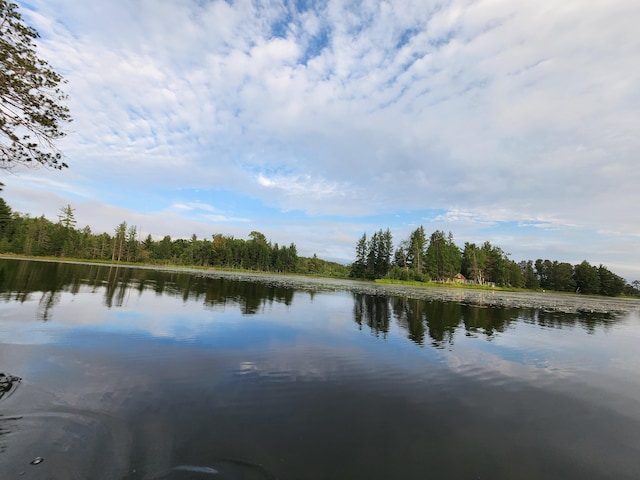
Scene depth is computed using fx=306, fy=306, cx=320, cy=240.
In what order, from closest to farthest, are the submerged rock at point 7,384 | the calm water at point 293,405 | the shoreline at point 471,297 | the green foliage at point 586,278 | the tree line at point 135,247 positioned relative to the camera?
the calm water at point 293,405, the submerged rock at point 7,384, the shoreline at point 471,297, the tree line at point 135,247, the green foliage at point 586,278

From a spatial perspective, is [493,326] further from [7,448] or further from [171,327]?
[7,448]

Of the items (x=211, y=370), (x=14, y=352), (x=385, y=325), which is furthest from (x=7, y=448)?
(x=385, y=325)

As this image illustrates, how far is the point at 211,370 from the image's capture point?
1012cm

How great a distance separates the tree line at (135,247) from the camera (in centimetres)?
10688

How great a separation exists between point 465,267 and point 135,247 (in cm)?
14516

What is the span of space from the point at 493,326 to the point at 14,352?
27449 mm

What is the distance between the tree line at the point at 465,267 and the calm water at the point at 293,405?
101m

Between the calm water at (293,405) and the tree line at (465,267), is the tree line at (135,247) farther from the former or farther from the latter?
the calm water at (293,405)

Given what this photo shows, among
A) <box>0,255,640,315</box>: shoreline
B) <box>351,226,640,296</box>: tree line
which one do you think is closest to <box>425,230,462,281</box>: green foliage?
<box>351,226,640,296</box>: tree line

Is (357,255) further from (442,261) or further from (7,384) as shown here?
(7,384)

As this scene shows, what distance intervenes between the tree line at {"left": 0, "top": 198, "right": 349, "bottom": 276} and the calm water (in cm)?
12042

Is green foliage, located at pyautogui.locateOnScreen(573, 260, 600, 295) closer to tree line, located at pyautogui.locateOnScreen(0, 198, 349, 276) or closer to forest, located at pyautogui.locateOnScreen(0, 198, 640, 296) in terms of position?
forest, located at pyautogui.locateOnScreen(0, 198, 640, 296)

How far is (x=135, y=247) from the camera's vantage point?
131 metres

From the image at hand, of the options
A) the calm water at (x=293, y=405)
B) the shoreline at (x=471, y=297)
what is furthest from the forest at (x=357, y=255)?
the calm water at (x=293, y=405)
